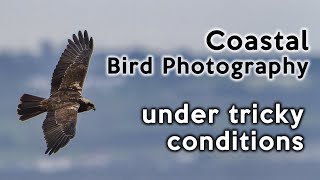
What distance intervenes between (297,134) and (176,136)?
2.60 meters

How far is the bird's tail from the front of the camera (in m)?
32.7

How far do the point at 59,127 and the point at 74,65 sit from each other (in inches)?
86.4

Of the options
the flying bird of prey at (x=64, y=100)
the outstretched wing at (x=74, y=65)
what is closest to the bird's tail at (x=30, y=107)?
the flying bird of prey at (x=64, y=100)

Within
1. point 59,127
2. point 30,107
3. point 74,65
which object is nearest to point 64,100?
point 30,107

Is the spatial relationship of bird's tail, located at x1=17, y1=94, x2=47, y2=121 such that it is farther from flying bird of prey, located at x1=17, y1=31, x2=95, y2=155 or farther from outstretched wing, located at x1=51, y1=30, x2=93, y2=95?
outstretched wing, located at x1=51, y1=30, x2=93, y2=95

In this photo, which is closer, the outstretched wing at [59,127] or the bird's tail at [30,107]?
the outstretched wing at [59,127]

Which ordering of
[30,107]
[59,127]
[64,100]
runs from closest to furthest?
[59,127]
[30,107]
[64,100]

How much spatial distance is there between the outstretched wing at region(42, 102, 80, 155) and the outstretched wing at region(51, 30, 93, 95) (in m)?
0.82

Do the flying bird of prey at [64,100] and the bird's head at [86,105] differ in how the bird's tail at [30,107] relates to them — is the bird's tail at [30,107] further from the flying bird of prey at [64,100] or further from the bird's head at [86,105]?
Result: the bird's head at [86,105]

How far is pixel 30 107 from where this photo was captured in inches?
1288

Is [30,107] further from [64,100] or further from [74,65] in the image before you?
[74,65]

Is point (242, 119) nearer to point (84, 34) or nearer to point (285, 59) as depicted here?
point (285, 59)

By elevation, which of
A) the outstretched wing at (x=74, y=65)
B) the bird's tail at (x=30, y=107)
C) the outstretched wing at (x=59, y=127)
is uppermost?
the outstretched wing at (x=74, y=65)

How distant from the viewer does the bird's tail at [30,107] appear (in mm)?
32656
